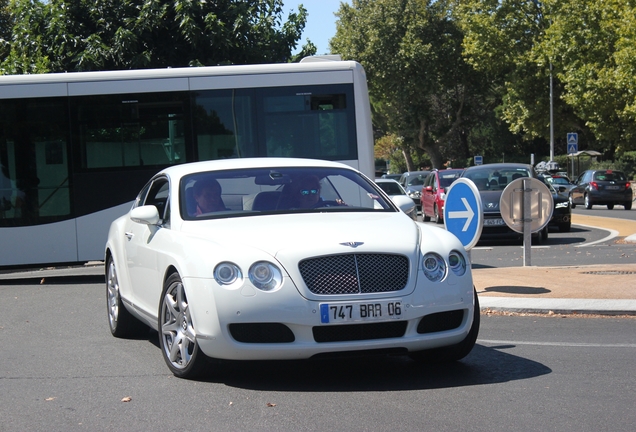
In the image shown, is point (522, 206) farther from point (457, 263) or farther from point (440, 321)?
point (440, 321)

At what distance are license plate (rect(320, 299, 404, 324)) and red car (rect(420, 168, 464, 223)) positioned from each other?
22.1 m

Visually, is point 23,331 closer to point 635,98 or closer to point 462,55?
point 635,98

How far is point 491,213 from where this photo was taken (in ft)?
66.4

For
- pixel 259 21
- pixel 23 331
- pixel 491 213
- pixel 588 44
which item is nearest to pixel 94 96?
pixel 23 331

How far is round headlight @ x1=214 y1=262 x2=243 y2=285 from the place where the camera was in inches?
249

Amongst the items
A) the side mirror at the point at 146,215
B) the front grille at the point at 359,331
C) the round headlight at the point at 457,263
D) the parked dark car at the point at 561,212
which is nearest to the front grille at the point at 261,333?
the front grille at the point at 359,331

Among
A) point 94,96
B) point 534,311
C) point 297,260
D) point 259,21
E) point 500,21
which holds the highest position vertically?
point 500,21

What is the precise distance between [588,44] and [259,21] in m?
31.1

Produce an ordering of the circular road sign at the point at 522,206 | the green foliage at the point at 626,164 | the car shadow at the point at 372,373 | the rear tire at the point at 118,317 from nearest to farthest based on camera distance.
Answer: the car shadow at the point at 372,373 → the rear tire at the point at 118,317 → the circular road sign at the point at 522,206 → the green foliage at the point at 626,164

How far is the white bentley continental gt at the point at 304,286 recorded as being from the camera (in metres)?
6.25

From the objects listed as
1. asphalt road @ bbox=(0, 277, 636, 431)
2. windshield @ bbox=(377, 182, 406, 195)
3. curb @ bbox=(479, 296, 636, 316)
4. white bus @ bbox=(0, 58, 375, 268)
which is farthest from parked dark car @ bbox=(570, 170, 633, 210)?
asphalt road @ bbox=(0, 277, 636, 431)

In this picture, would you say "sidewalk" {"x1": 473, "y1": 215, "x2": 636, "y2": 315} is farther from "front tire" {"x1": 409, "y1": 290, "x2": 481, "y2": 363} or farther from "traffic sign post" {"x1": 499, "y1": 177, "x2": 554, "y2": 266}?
"front tire" {"x1": 409, "y1": 290, "x2": 481, "y2": 363}

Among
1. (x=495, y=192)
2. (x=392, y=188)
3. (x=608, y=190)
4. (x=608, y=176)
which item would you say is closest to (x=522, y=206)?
(x=495, y=192)

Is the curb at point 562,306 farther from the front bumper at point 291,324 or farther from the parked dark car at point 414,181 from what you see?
the parked dark car at point 414,181
